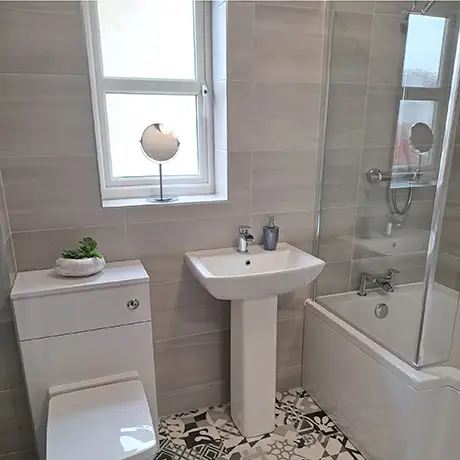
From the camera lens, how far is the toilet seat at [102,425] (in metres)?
1.19

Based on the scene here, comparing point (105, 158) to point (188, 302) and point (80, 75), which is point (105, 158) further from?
point (188, 302)

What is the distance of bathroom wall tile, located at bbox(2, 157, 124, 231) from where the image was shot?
61.7 inches

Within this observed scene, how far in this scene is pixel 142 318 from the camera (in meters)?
1.59

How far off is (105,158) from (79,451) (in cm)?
121

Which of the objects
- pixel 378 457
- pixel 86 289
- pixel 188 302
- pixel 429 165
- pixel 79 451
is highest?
pixel 429 165

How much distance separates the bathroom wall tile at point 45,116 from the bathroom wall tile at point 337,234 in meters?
1.22

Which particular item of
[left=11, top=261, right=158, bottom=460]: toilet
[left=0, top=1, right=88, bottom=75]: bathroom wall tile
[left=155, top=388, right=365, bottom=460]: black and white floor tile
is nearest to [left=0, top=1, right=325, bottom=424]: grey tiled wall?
[left=0, top=1, right=88, bottom=75]: bathroom wall tile

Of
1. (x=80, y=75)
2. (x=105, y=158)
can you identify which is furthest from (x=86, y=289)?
(x=80, y=75)

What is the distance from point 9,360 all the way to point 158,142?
111 cm

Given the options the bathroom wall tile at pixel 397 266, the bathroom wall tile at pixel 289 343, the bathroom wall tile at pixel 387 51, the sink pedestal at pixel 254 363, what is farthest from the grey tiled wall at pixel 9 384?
the bathroom wall tile at pixel 387 51

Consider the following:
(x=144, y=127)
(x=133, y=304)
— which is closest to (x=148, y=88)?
(x=144, y=127)

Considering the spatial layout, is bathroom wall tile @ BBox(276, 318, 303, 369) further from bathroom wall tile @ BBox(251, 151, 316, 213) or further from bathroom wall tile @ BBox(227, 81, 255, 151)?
bathroom wall tile @ BBox(227, 81, 255, 151)

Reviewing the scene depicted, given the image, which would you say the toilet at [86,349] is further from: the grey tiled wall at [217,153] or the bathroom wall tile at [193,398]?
the bathroom wall tile at [193,398]

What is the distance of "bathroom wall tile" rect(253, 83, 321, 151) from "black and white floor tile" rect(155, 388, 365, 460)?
53.1 inches
